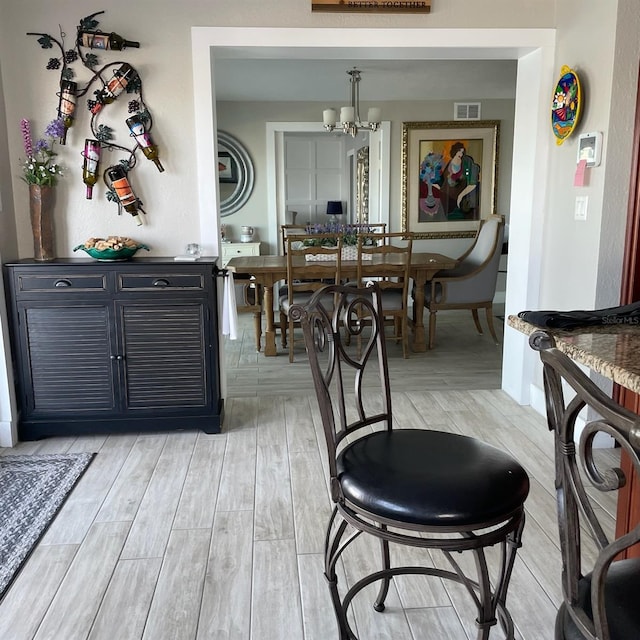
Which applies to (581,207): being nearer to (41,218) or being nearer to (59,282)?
(59,282)

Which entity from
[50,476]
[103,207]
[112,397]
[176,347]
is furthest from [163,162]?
[50,476]

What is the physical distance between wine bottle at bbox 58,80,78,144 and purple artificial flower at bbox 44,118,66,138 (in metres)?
0.01

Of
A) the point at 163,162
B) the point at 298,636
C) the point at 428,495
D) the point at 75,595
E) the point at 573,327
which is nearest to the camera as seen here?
the point at 428,495

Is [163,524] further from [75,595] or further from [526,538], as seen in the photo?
[526,538]

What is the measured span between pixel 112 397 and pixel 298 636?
1766 millimetres

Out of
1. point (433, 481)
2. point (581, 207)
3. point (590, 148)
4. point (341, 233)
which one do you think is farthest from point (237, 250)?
point (433, 481)

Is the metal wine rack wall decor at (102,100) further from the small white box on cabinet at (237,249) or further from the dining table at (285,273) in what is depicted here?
the small white box on cabinet at (237,249)

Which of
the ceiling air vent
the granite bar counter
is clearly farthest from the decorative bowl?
the ceiling air vent

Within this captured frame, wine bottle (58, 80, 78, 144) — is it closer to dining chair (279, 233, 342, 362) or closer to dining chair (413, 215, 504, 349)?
dining chair (279, 233, 342, 362)

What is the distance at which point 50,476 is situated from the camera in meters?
2.66

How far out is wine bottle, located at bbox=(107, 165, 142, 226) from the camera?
313 centimetres

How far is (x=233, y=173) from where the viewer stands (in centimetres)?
666

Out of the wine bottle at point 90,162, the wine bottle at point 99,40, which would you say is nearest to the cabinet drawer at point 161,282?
the wine bottle at point 90,162

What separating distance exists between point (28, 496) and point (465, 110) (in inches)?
217
